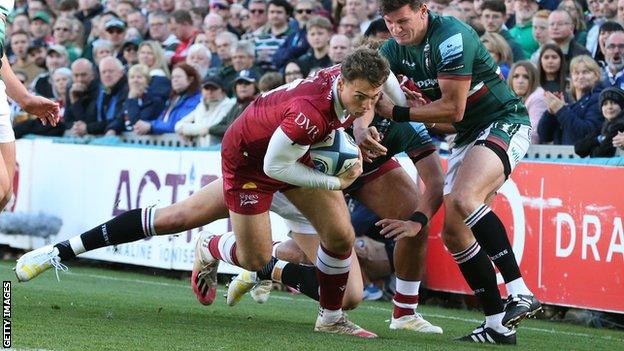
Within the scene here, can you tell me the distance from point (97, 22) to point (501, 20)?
770 cm

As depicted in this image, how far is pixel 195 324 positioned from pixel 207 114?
231 inches

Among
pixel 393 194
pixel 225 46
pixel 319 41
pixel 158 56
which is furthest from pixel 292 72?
pixel 393 194

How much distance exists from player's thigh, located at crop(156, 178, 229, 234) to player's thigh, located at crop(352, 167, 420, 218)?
3.76ft

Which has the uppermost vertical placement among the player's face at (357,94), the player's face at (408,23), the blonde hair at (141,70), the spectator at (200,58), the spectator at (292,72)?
the player's face at (408,23)

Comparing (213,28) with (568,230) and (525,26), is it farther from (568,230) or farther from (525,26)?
(568,230)

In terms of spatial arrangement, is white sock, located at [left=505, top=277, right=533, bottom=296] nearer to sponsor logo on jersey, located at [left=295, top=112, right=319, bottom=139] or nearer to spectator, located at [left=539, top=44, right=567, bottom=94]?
sponsor logo on jersey, located at [left=295, top=112, right=319, bottom=139]

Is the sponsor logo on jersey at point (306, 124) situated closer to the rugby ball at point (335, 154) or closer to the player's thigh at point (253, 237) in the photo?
the rugby ball at point (335, 154)

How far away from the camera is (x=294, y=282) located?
Result: 9.27 m

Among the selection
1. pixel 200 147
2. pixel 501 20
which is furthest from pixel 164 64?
pixel 501 20

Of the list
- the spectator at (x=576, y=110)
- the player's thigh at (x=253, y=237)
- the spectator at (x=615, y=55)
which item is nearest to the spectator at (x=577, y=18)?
the spectator at (x=615, y=55)

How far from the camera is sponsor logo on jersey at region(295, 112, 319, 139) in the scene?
7605 millimetres

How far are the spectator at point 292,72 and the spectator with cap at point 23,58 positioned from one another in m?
5.91

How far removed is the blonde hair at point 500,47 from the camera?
1278 centimetres

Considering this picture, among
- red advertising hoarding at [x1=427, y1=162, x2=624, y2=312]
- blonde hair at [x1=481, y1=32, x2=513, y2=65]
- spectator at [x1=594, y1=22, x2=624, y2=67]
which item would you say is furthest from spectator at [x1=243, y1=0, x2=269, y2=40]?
red advertising hoarding at [x1=427, y1=162, x2=624, y2=312]
